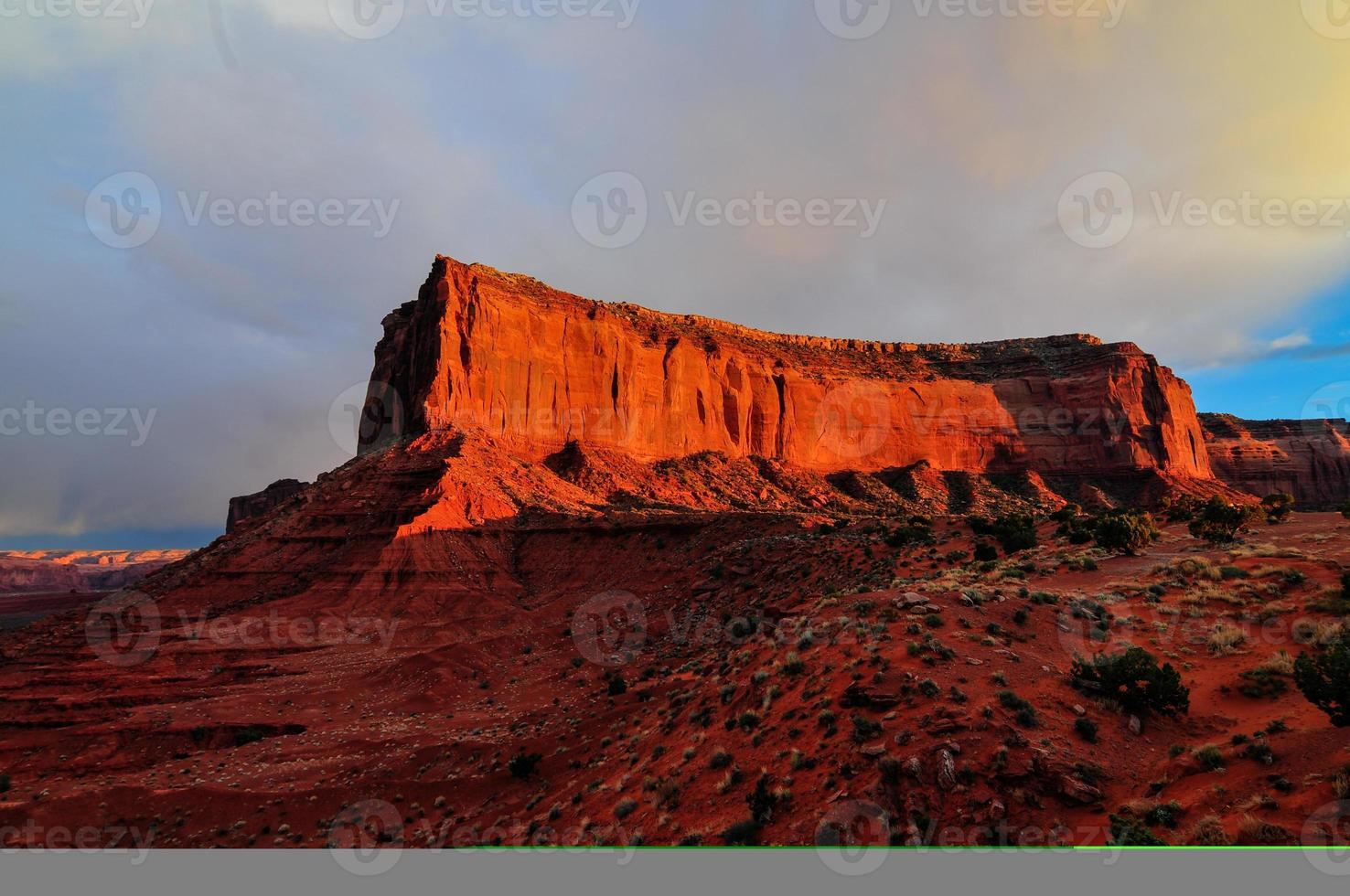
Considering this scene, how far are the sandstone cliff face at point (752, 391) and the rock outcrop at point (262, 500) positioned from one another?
52.8 m

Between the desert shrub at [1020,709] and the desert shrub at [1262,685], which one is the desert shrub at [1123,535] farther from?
the desert shrub at [1020,709]

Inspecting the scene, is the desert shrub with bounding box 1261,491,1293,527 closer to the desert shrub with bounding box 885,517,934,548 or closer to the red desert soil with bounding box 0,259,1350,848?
the red desert soil with bounding box 0,259,1350,848

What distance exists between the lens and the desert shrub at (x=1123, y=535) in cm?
1903

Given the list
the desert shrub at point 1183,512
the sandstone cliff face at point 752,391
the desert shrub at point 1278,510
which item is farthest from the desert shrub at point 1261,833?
the sandstone cliff face at point 752,391

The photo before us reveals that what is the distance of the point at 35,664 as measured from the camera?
27.1 metres

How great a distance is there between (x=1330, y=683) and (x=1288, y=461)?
129 metres

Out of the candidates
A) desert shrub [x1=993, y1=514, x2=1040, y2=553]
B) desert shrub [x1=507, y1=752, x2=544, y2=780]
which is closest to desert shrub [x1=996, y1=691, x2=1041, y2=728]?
desert shrub [x1=507, y1=752, x2=544, y2=780]

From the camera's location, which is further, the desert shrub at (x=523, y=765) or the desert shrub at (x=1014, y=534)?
the desert shrub at (x=1014, y=534)

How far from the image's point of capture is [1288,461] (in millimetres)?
95000

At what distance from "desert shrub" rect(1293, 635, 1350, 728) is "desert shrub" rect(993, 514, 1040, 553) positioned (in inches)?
595

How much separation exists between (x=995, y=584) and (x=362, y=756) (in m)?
19.3

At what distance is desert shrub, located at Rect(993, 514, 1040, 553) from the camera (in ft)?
72.9

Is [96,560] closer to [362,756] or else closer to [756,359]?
[756,359]

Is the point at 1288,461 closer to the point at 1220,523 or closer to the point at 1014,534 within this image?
the point at 1220,523
